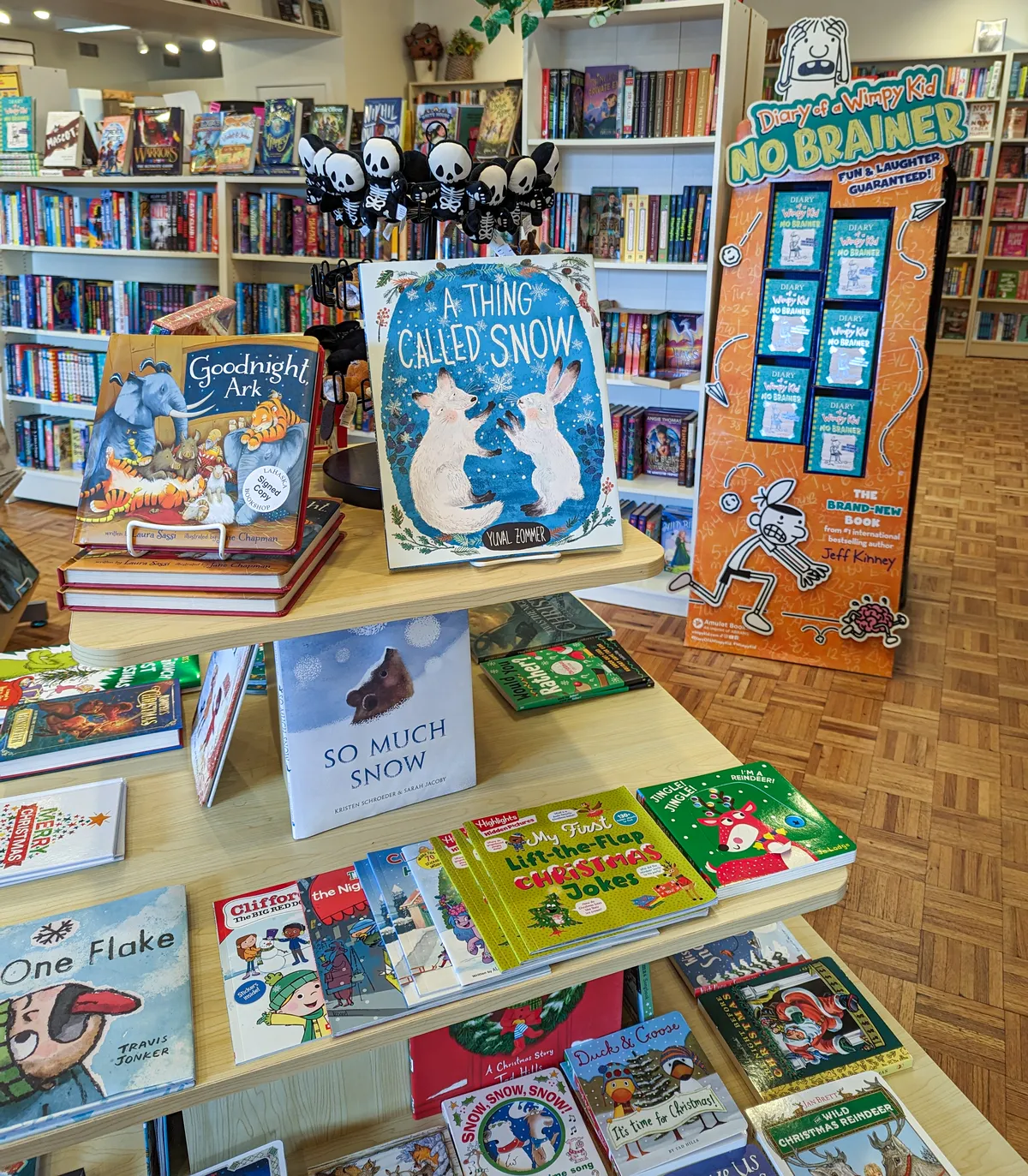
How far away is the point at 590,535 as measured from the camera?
106 cm

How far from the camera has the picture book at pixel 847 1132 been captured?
1054 millimetres

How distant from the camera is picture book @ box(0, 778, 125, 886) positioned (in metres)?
1.07

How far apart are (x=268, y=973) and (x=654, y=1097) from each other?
491mm

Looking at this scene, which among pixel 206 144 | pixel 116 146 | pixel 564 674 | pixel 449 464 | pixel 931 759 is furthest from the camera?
pixel 116 146

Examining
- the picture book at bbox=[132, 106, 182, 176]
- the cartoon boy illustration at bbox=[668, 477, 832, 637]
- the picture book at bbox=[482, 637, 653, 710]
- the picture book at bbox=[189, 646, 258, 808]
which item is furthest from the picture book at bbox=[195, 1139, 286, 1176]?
the picture book at bbox=[132, 106, 182, 176]

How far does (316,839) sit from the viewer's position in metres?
1.12

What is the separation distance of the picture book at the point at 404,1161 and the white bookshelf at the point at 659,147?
8.77ft

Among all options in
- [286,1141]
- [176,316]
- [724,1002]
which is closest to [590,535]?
[176,316]

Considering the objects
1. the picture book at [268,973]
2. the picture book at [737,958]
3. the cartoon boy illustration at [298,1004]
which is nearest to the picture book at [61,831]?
the picture book at [268,973]

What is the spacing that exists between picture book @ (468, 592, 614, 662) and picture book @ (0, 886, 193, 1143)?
0.69m

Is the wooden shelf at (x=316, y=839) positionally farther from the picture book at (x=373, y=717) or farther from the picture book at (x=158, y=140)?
the picture book at (x=158, y=140)

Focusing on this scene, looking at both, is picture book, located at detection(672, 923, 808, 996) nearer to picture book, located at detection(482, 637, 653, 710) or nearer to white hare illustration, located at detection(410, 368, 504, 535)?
picture book, located at detection(482, 637, 653, 710)

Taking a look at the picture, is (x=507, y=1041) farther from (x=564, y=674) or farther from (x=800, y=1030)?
(x=564, y=674)

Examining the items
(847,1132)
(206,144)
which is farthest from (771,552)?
(206,144)
